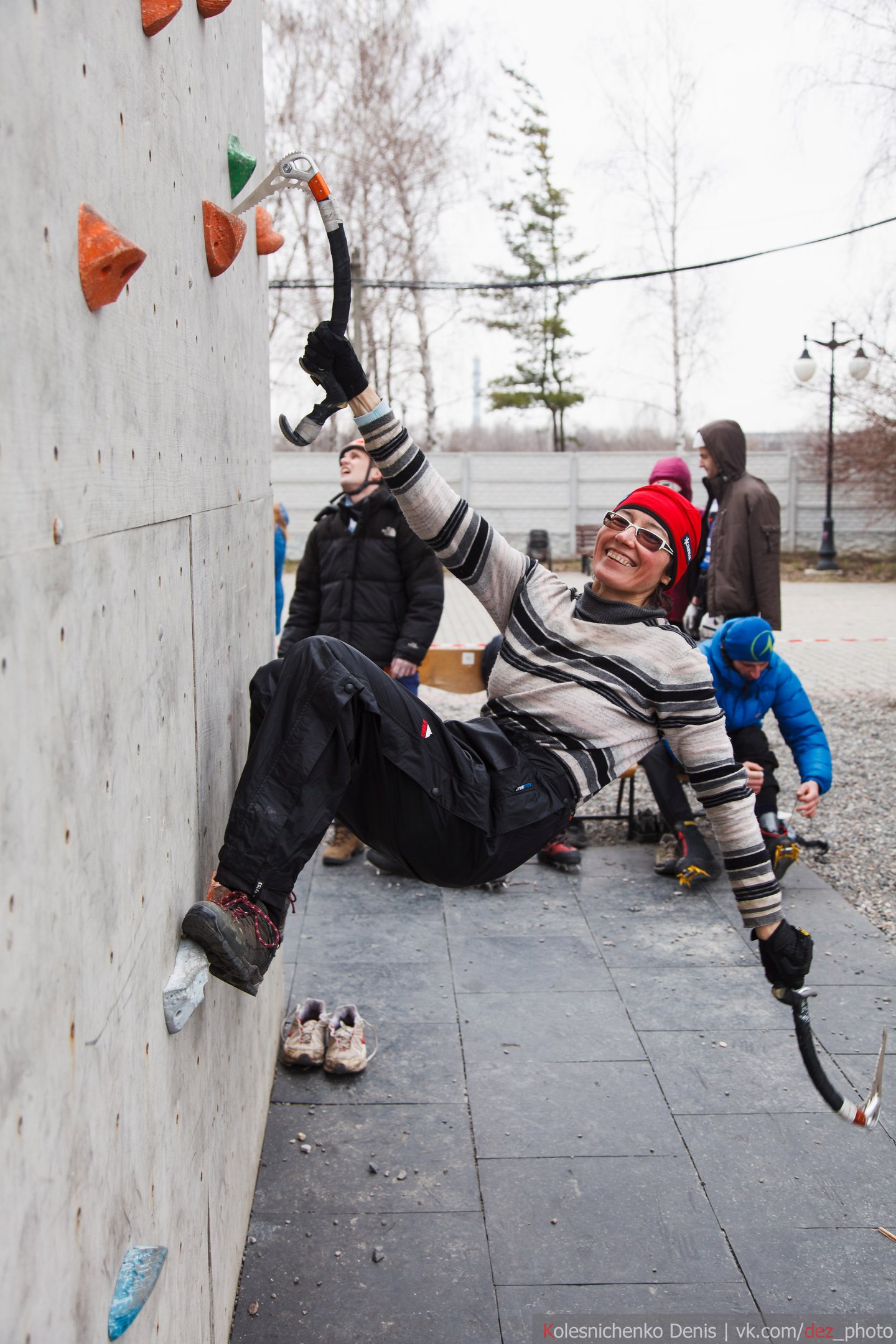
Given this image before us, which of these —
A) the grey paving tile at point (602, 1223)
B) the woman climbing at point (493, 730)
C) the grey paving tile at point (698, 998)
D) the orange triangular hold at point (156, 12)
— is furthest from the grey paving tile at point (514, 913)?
the orange triangular hold at point (156, 12)

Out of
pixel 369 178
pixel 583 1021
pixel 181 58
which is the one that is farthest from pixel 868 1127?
pixel 369 178

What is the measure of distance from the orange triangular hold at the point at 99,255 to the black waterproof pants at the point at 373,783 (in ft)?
3.49

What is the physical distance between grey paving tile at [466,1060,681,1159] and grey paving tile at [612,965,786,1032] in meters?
0.39

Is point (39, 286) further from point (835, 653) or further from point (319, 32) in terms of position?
point (319, 32)

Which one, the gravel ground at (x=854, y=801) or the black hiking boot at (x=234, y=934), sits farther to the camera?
the gravel ground at (x=854, y=801)

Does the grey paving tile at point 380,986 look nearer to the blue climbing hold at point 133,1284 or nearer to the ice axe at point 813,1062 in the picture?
the ice axe at point 813,1062

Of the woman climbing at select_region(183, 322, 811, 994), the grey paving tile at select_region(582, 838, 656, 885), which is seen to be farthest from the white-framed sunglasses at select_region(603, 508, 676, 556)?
the grey paving tile at select_region(582, 838, 656, 885)

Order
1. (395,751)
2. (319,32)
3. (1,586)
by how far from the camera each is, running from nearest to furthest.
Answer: (1,586) → (395,751) → (319,32)

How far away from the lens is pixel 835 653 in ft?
41.5

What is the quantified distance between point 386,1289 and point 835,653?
11.1m

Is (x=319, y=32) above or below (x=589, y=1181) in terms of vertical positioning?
above

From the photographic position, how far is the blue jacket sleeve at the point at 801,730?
5.02 meters

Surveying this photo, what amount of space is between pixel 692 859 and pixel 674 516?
9.33 ft

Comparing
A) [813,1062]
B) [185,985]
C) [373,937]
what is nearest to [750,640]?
[373,937]
